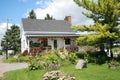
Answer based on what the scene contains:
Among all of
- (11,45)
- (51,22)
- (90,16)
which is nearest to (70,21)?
(51,22)

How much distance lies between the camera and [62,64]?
20.9 metres

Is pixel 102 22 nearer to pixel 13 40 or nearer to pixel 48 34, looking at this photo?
pixel 48 34

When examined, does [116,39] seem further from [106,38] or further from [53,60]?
[53,60]

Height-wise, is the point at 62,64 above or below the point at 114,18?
below

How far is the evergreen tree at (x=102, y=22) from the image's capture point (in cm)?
2008

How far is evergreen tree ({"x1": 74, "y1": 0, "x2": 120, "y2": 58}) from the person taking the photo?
20078mm

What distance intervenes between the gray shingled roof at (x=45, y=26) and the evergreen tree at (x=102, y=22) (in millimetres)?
20788

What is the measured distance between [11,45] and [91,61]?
34.4 m

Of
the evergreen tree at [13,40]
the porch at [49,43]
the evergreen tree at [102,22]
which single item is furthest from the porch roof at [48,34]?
the evergreen tree at [102,22]

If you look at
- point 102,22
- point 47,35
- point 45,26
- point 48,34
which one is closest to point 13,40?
point 45,26

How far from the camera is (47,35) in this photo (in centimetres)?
3884

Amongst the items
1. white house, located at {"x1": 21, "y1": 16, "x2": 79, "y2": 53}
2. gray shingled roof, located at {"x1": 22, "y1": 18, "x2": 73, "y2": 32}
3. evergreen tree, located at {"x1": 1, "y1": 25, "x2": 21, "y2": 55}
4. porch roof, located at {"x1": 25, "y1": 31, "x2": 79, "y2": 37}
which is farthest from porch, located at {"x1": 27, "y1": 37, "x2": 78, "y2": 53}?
evergreen tree, located at {"x1": 1, "y1": 25, "x2": 21, "y2": 55}

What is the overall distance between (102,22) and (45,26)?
898 inches

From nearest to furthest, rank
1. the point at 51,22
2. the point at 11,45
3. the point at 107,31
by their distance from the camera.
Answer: the point at 107,31 → the point at 51,22 → the point at 11,45
